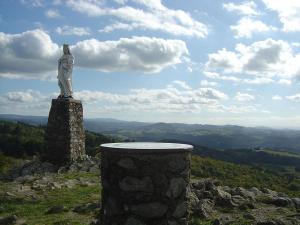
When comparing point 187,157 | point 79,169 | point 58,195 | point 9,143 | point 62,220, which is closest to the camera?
point 187,157

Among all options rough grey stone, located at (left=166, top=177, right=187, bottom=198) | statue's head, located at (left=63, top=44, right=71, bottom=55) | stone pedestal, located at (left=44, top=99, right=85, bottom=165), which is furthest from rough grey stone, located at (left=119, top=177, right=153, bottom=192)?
statue's head, located at (left=63, top=44, right=71, bottom=55)

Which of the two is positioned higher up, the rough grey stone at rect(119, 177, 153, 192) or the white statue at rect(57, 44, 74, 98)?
the white statue at rect(57, 44, 74, 98)

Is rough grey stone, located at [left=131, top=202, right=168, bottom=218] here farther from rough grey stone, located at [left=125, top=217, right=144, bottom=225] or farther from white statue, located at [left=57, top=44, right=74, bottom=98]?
white statue, located at [left=57, top=44, right=74, bottom=98]

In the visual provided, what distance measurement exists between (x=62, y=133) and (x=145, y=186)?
18.2 meters

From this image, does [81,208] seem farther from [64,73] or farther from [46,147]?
[64,73]

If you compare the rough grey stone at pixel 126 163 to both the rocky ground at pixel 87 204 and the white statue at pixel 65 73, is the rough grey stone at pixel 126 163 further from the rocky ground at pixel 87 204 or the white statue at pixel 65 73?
the white statue at pixel 65 73

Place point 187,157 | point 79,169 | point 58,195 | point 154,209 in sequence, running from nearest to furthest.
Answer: point 154,209
point 187,157
point 58,195
point 79,169

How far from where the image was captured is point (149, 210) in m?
6.41

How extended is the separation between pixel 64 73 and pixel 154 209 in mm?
19959

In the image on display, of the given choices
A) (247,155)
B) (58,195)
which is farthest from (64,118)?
(247,155)

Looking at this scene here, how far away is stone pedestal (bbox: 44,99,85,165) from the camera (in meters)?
23.9

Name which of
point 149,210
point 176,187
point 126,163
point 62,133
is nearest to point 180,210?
point 176,187

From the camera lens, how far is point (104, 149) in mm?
6883

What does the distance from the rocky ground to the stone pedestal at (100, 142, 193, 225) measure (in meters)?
5.10
